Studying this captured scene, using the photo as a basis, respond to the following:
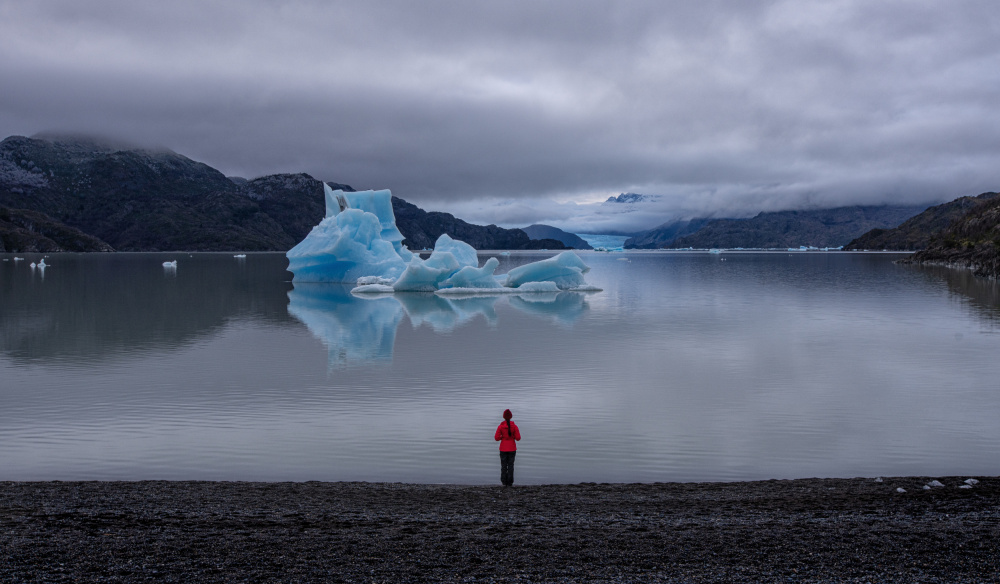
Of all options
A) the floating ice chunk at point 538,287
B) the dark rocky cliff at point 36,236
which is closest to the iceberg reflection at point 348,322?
the floating ice chunk at point 538,287

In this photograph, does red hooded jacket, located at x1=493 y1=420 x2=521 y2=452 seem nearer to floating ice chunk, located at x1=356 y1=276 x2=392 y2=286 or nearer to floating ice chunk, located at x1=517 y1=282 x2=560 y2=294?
floating ice chunk, located at x1=517 y1=282 x2=560 y2=294

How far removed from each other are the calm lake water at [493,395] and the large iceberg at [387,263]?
10.7m

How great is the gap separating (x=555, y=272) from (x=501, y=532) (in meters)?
37.1

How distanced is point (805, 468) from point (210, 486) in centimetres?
744

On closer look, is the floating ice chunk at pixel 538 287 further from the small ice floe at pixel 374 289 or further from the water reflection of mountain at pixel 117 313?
the water reflection of mountain at pixel 117 313

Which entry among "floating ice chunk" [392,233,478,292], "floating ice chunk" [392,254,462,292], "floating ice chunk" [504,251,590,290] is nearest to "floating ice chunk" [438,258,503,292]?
"floating ice chunk" [392,233,478,292]

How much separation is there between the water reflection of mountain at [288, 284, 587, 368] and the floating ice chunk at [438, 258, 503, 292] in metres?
1.65

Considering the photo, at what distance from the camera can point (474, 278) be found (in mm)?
41094

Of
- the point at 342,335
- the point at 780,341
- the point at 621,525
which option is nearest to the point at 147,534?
the point at 621,525

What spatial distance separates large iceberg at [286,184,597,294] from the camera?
135ft

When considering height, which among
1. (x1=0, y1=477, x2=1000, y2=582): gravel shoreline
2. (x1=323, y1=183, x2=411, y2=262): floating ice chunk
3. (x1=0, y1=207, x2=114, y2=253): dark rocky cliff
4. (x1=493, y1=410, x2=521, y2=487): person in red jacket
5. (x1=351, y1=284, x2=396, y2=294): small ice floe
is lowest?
(x1=0, y1=477, x2=1000, y2=582): gravel shoreline

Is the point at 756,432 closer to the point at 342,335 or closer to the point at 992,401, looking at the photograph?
the point at 992,401

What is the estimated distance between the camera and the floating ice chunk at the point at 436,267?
134 feet

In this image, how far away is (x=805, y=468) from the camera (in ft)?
32.2
